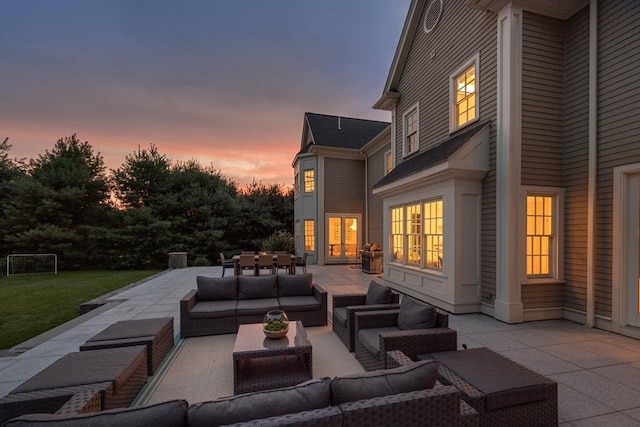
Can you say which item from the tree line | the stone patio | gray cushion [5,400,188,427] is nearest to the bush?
the tree line

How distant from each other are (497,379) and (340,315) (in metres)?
2.46

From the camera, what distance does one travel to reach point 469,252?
5.86 meters

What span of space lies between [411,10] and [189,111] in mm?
9369

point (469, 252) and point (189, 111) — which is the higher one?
point (189, 111)

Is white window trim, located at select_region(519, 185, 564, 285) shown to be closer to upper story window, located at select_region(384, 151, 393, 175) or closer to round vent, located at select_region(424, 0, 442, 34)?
round vent, located at select_region(424, 0, 442, 34)

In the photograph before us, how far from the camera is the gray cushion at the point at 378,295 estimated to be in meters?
4.39

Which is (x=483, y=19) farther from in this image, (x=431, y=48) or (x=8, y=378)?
(x=8, y=378)

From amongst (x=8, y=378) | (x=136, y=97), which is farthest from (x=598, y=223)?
(x=136, y=97)

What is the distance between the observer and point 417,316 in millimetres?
3326

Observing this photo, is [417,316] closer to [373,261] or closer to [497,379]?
[497,379]

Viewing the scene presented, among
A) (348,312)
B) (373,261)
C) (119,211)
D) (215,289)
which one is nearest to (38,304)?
(215,289)

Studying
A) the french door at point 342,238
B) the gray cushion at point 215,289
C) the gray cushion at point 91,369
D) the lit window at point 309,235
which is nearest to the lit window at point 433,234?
the gray cushion at point 215,289

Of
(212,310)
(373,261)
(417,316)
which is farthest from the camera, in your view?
(373,261)

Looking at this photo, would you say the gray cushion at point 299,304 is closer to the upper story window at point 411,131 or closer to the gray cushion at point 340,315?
the gray cushion at point 340,315
